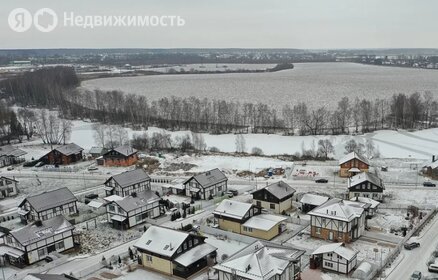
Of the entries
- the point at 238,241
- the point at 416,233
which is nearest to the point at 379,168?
the point at 416,233

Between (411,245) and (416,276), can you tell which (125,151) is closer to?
(411,245)

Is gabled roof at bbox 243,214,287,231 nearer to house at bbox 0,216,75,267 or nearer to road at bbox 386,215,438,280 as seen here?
road at bbox 386,215,438,280

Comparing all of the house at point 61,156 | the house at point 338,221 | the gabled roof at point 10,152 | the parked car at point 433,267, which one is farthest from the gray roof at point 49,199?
the parked car at point 433,267

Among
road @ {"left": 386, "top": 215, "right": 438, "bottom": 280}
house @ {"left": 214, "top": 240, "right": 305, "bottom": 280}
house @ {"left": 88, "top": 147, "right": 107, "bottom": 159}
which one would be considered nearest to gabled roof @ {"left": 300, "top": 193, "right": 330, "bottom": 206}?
road @ {"left": 386, "top": 215, "right": 438, "bottom": 280}

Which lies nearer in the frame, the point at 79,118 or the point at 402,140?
the point at 402,140

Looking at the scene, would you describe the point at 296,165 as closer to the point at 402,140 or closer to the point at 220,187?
the point at 220,187

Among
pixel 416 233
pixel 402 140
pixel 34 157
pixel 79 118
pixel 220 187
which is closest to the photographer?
pixel 416 233

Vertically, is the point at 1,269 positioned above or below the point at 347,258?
below
